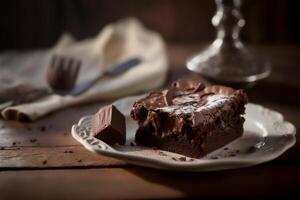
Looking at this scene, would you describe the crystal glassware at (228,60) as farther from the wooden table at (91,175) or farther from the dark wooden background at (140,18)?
the dark wooden background at (140,18)

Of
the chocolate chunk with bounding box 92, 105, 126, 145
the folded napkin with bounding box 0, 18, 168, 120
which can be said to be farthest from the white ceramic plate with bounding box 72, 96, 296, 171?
the folded napkin with bounding box 0, 18, 168, 120

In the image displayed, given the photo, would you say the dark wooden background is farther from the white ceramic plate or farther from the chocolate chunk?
the chocolate chunk

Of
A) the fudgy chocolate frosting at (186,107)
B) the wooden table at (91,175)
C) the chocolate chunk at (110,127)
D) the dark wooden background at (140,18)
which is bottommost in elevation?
the wooden table at (91,175)

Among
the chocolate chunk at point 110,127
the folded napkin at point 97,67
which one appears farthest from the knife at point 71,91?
the chocolate chunk at point 110,127

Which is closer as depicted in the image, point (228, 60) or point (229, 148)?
point (229, 148)

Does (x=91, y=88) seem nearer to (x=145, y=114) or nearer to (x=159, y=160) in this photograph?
(x=145, y=114)

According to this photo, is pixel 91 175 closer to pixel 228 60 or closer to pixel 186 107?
pixel 186 107

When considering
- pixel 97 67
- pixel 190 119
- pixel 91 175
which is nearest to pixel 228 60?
pixel 97 67
